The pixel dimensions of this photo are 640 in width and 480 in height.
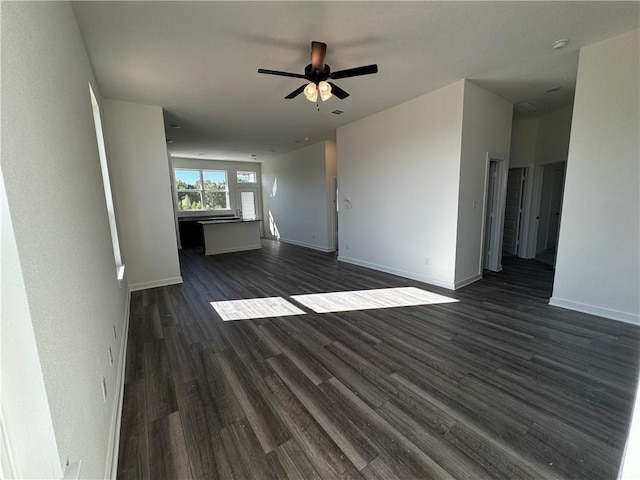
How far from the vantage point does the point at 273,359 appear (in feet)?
7.62

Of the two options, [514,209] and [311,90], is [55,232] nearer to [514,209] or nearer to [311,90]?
[311,90]

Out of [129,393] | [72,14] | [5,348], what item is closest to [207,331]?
[129,393]

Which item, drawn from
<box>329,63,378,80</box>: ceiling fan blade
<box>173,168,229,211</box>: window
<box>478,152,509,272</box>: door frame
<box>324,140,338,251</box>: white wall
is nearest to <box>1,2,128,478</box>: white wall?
<box>329,63,378,80</box>: ceiling fan blade

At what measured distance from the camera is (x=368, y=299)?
3.67 m

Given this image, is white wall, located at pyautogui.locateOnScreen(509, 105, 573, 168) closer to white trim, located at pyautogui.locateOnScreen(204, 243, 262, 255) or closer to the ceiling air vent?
the ceiling air vent

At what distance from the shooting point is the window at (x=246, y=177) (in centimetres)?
985

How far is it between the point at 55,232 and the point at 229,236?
252 inches

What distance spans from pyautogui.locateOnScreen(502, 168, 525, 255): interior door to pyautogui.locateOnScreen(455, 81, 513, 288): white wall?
65.3 inches

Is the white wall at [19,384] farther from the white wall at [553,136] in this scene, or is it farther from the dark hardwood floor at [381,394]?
the white wall at [553,136]

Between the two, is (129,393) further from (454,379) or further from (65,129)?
(454,379)

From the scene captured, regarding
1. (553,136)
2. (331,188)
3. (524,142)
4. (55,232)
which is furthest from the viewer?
(331,188)

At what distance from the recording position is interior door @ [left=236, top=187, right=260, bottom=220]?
9875mm

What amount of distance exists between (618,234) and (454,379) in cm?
254

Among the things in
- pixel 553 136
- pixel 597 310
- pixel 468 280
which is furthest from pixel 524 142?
pixel 597 310
